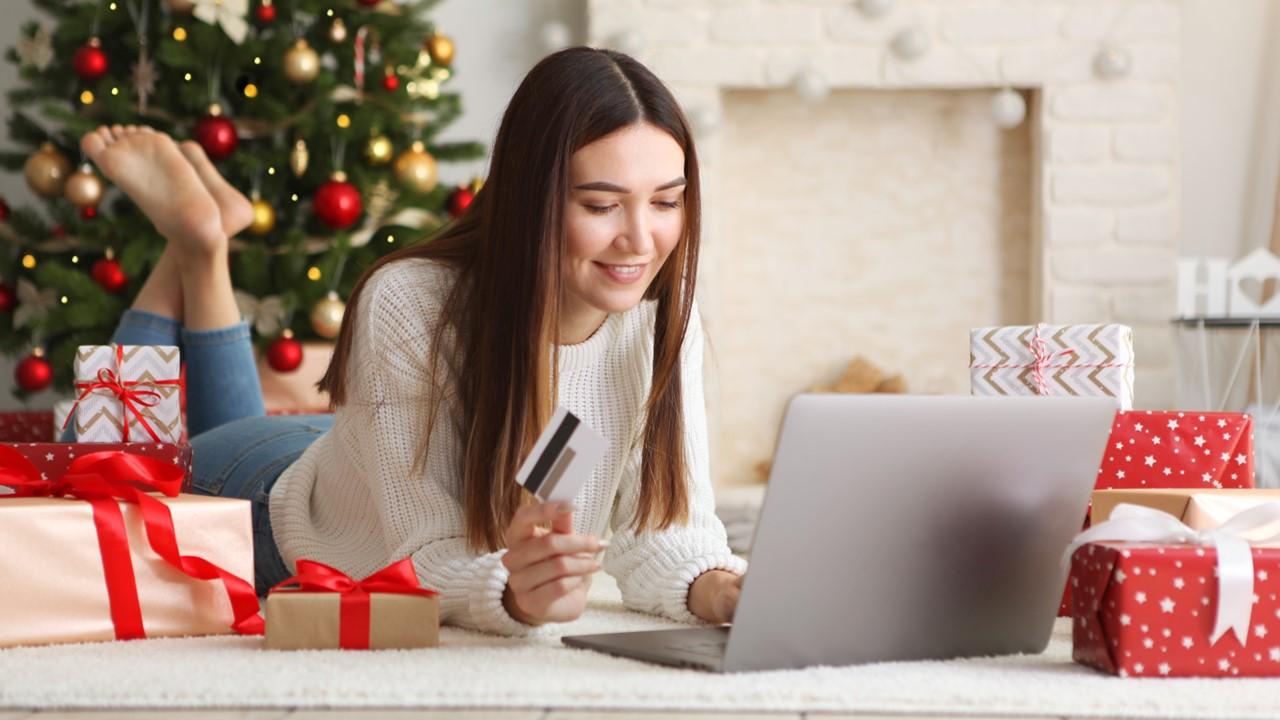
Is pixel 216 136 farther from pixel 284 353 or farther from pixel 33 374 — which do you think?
pixel 33 374

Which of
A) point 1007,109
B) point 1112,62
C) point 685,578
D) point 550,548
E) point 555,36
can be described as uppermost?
point 555,36

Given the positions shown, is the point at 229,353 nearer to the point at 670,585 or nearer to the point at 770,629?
the point at 670,585

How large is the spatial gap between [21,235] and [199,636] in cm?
224

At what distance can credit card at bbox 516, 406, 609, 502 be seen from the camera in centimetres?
115

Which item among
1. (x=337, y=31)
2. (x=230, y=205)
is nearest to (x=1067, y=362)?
(x=230, y=205)

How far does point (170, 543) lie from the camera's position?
151 centimetres

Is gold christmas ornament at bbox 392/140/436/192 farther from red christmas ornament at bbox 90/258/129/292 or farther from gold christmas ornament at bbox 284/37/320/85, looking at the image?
red christmas ornament at bbox 90/258/129/292

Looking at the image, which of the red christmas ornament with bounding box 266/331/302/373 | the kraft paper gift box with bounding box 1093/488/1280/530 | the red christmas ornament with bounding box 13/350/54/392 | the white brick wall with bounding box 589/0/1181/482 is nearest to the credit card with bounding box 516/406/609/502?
the kraft paper gift box with bounding box 1093/488/1280/530

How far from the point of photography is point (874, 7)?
3.88 m

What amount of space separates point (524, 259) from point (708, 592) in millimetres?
384

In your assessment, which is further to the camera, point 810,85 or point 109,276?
point 810,85

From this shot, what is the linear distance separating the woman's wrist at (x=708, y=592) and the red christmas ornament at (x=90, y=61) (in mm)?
2430

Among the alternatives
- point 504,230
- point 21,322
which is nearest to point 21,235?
point 21,322

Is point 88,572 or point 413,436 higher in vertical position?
point 413,436
